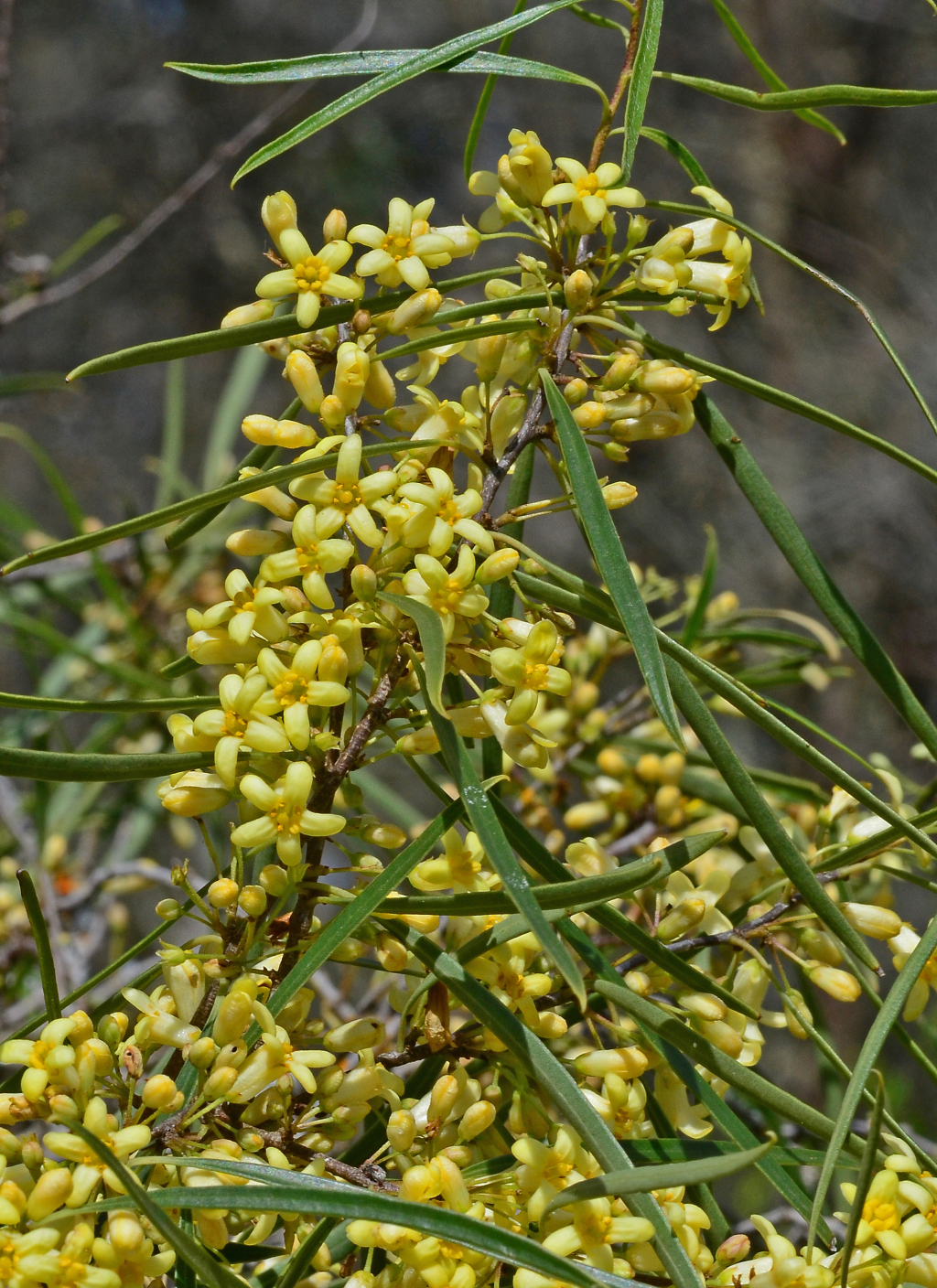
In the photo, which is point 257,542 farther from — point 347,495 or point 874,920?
point 874,920

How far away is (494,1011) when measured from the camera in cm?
38

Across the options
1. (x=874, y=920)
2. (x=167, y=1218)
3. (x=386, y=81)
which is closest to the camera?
(x=167, y=1218)

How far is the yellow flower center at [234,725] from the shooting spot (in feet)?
1.33

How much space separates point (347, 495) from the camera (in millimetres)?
418

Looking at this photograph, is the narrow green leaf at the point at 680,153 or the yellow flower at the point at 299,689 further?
the narrow green leaf at the point at 680,153

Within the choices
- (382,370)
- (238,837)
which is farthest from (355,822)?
(382,370)

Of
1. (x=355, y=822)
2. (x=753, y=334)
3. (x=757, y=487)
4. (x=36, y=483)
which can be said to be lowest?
(x=36, y=483)

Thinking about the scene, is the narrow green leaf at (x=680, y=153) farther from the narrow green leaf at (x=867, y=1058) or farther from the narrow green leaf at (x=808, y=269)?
the narrow green leaf at (x=867, y=1058)

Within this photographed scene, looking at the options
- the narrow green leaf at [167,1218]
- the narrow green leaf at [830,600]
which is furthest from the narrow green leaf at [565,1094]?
the narrow green leaf at [830,600]

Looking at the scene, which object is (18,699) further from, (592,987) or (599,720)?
(599,720)

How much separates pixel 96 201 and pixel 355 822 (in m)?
4.98

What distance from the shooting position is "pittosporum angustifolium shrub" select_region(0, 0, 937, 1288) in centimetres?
37

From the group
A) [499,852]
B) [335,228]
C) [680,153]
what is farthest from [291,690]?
[680,153]

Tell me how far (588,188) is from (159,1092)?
0.40m
